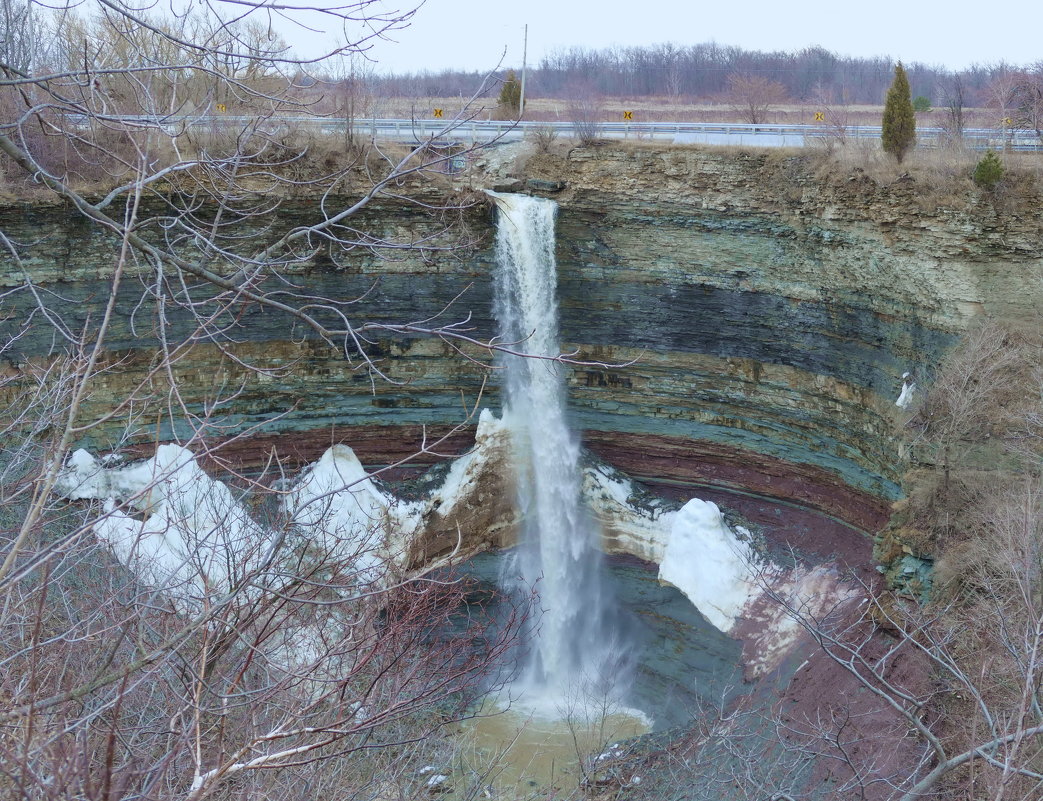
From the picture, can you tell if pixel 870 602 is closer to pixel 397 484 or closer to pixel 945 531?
pixel 945 531

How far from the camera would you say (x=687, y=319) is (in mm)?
17938

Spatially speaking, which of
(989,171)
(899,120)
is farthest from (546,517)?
(989,171)

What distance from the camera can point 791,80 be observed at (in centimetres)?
3909

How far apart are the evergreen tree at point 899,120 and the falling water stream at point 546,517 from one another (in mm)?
6265

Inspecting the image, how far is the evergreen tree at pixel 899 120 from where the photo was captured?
15492 mm

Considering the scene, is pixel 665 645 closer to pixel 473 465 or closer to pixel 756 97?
pixel 473 465

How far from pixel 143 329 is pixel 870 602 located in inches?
527

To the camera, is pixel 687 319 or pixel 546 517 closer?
pixel 687 319

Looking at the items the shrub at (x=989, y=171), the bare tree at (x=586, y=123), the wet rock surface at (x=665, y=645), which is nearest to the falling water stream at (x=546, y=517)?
the wet rock surface at (x=665, y=645)

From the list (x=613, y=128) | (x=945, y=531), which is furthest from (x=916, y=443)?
(x=613, y=128)

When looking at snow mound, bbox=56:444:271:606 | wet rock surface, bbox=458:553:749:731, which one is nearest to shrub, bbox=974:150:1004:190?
wet rock surface, bbox=458:553:749:731

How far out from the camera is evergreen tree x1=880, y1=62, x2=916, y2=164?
15.5 meters

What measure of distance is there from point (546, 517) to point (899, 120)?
1003 cm

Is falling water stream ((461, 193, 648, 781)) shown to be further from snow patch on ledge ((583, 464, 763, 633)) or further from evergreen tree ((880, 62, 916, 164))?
evergreen tree ((880, 62, 916, 164))
